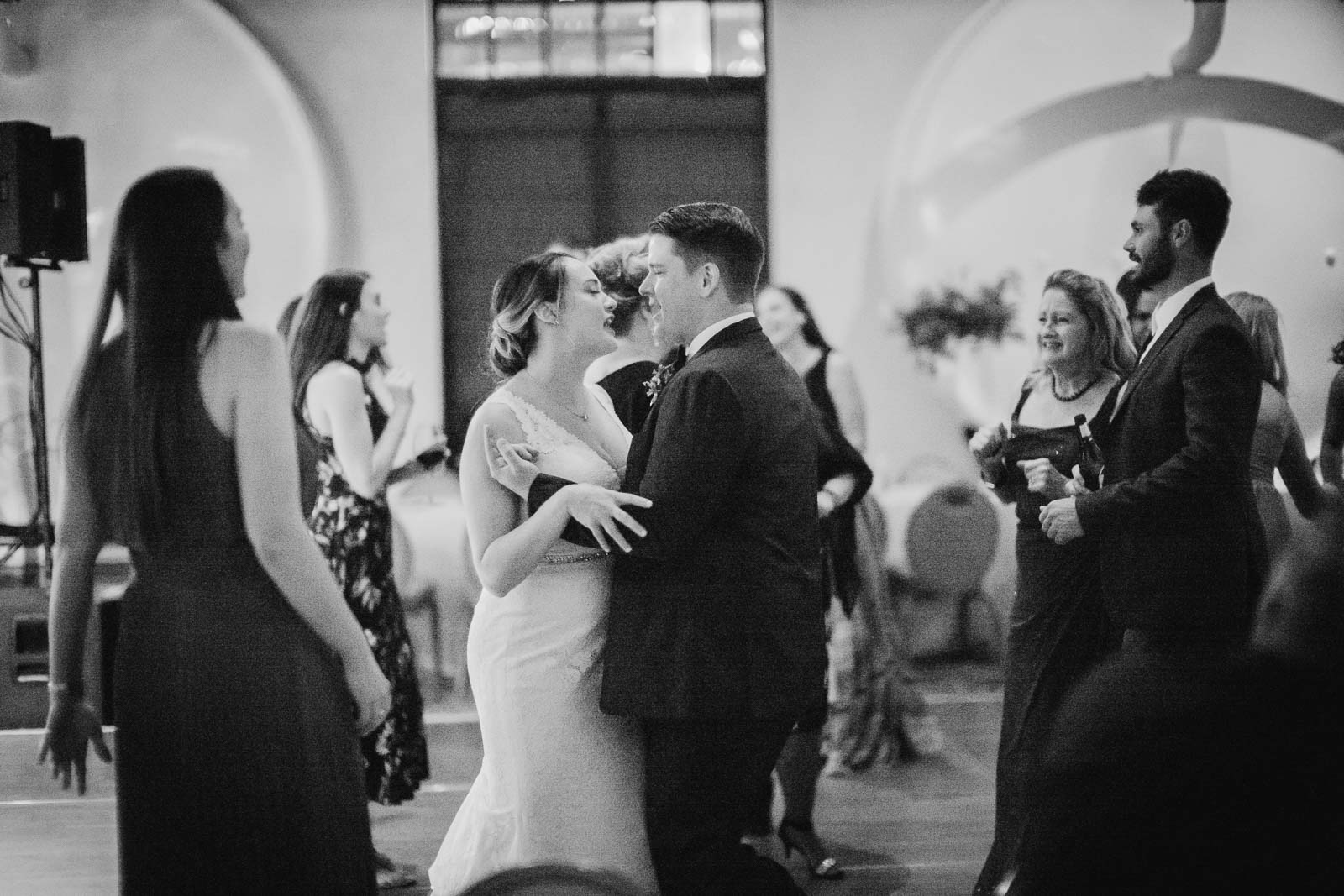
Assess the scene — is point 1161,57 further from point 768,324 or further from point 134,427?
point 134,427

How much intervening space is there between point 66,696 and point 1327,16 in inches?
221

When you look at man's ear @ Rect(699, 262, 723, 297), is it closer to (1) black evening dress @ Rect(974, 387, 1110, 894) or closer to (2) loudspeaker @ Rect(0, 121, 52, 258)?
(1) black evening dress @ Rect(974, 387, 1110, 894)

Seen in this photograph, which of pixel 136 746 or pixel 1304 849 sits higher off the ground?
pixel 1304 849

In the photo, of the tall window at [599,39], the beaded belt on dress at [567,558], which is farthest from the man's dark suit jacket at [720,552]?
the tall window at [599,39]

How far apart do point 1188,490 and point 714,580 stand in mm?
967

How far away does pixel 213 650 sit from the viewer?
1908mm

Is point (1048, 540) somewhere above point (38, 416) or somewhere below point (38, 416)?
below

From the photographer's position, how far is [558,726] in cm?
230

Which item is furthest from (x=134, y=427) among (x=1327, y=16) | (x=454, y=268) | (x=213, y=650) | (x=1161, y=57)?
(x=1327, y=16)

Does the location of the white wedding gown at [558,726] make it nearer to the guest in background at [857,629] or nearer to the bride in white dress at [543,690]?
the bride in white dress at [543,690]

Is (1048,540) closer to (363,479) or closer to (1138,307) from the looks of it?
(1138,307)

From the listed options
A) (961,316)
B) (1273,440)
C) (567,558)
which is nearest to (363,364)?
(567,558)

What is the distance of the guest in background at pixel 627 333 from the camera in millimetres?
2936

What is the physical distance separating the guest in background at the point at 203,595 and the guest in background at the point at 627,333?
1.11m
